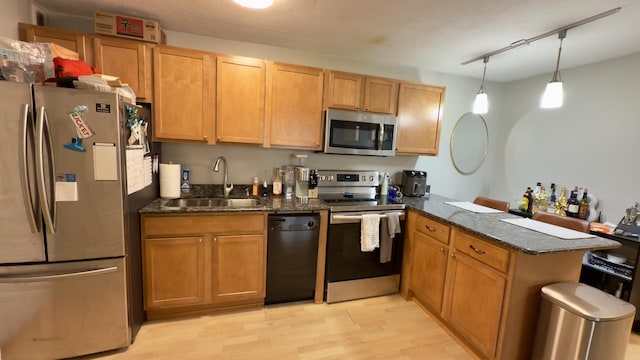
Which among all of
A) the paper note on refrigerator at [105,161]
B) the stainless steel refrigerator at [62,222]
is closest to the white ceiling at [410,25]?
the stainless steel refrigerator at [62,222]

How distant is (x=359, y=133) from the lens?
2844mm

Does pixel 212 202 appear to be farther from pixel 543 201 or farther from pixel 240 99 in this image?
pixel 543 201

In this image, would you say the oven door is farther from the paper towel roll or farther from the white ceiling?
the white ceiling

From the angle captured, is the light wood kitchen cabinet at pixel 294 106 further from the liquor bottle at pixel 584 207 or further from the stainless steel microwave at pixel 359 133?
the liquor bottle at pixel 584 207

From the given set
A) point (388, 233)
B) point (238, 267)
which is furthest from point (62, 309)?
point (388, 233)

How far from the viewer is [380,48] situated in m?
2.73

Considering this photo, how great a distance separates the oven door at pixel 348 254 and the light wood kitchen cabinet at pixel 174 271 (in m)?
1.10

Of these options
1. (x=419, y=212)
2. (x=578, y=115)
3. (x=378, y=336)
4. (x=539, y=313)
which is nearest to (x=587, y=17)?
(x=578, y=115)

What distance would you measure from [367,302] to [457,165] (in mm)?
2254

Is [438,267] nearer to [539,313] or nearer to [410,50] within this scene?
[539,313]

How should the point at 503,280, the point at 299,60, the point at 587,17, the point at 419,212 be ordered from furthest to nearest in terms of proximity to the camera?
the point at 299,60
the point at 419,212
the point at 587,17
the point at 503,280

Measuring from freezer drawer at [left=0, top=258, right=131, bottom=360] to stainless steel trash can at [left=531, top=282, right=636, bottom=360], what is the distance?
8.93 ft

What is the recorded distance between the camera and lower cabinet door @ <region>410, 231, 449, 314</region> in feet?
7.47

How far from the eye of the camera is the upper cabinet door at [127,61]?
2143 mm
